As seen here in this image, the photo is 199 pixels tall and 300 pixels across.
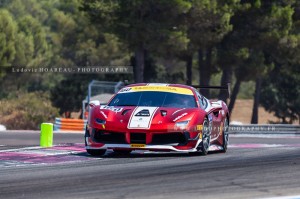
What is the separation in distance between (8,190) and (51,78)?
2966 inches

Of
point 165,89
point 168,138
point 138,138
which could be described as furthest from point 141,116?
point 165,89

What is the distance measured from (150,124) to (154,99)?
1.22 meters

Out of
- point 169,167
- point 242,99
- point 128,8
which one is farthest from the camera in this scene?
point 242,99

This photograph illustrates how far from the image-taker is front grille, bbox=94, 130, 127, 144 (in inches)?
517

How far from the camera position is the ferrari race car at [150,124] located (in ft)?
42.8

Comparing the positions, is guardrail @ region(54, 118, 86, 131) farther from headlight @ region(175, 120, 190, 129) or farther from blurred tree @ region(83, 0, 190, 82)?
headlight @ region(175, 120, 190, 129)

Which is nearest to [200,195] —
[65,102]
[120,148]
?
[120,148]

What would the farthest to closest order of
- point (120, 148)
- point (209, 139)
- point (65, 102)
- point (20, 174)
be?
point (65, 102)
point (209, 139)
point (120, 148)
point (20, 174)

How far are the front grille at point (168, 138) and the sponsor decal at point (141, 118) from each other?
264 mm

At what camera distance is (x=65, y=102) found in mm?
59156

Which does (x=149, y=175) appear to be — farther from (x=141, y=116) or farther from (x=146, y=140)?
(x=141, y=116)

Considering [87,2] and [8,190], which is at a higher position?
[87,2]

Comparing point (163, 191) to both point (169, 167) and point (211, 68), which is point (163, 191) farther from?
point (211, 68)

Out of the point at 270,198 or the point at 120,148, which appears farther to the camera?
the point at 120,148
